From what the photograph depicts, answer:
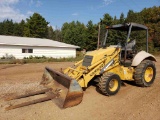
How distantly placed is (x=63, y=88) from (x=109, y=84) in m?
1.59

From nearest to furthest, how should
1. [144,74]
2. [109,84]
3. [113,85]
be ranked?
[109,84], [113,85], [144,74]

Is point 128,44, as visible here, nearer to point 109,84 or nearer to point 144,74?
point 144,74

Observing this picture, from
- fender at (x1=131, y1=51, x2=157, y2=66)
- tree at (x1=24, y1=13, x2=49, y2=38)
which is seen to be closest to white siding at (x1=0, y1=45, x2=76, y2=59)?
fender at (x1=131, y1=51, x2=157, y2=66)

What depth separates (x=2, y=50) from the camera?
21.4 m

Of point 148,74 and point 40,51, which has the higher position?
point 40,51

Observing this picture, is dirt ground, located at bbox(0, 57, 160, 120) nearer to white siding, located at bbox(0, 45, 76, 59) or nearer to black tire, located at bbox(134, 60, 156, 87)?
black tire, located at bbox(134, 60, 156, 87)

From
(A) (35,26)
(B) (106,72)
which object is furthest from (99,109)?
(A) (35,26)

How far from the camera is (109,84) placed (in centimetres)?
615

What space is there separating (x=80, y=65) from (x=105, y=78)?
141 cm

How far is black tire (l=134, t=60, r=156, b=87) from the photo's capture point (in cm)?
705

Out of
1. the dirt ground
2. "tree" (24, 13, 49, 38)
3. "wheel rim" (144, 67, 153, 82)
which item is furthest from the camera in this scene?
"tree" (24, 13, 49, 38)

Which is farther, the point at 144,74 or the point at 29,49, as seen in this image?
the point at 29,49

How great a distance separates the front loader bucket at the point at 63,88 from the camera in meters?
5.09

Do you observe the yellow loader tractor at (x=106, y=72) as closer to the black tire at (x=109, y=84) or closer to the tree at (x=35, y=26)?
the black tire at (x=109, y=84)
